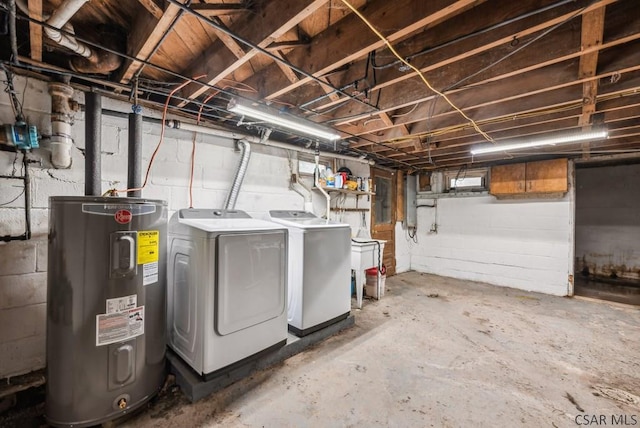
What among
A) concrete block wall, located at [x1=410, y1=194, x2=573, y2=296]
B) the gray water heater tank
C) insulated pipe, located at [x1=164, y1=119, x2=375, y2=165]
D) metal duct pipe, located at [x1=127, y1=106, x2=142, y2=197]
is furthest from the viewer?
concrete block wall, located at [x1=410, y1=194, x2=573, y2=296]

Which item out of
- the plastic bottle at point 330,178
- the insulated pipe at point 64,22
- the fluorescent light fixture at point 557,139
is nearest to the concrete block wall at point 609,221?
the fluorescent light fixture at point 557,139

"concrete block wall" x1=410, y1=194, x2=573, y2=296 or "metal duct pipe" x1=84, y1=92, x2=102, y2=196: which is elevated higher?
"metal duct pipe" x1=84, y1=92, x2=102, y2=196

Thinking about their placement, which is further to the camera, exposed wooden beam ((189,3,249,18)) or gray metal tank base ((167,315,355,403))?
gray metal tank base ((167,315,355,403))

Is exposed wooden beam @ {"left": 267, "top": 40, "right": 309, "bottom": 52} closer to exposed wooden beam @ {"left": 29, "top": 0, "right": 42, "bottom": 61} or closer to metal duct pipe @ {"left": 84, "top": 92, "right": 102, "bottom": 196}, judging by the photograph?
exposed wooden beam @ {"left": 29, "top": 0, "right": 42, "bottom": 61}

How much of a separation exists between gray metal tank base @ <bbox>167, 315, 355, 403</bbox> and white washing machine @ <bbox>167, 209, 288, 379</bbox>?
2.2 inches

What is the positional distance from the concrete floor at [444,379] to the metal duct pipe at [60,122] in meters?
1.90

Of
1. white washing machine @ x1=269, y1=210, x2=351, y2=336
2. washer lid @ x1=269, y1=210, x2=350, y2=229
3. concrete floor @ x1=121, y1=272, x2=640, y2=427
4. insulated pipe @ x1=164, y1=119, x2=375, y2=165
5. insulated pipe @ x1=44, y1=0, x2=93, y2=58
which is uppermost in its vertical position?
insulated pipe @ x1=44, y1=0, x2=93, y2=58

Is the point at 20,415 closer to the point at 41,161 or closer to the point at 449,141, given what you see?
the point at 41,161

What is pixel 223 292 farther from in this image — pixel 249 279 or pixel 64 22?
pixel 64 22

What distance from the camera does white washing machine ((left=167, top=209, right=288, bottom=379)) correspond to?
188cm

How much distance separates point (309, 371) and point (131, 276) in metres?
1.50

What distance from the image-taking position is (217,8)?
144 centimetres

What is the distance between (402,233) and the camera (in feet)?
19.4

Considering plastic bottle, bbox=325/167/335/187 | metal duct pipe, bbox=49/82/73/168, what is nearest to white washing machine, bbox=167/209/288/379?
metal duct pipe, bbox=49/82/73/168
